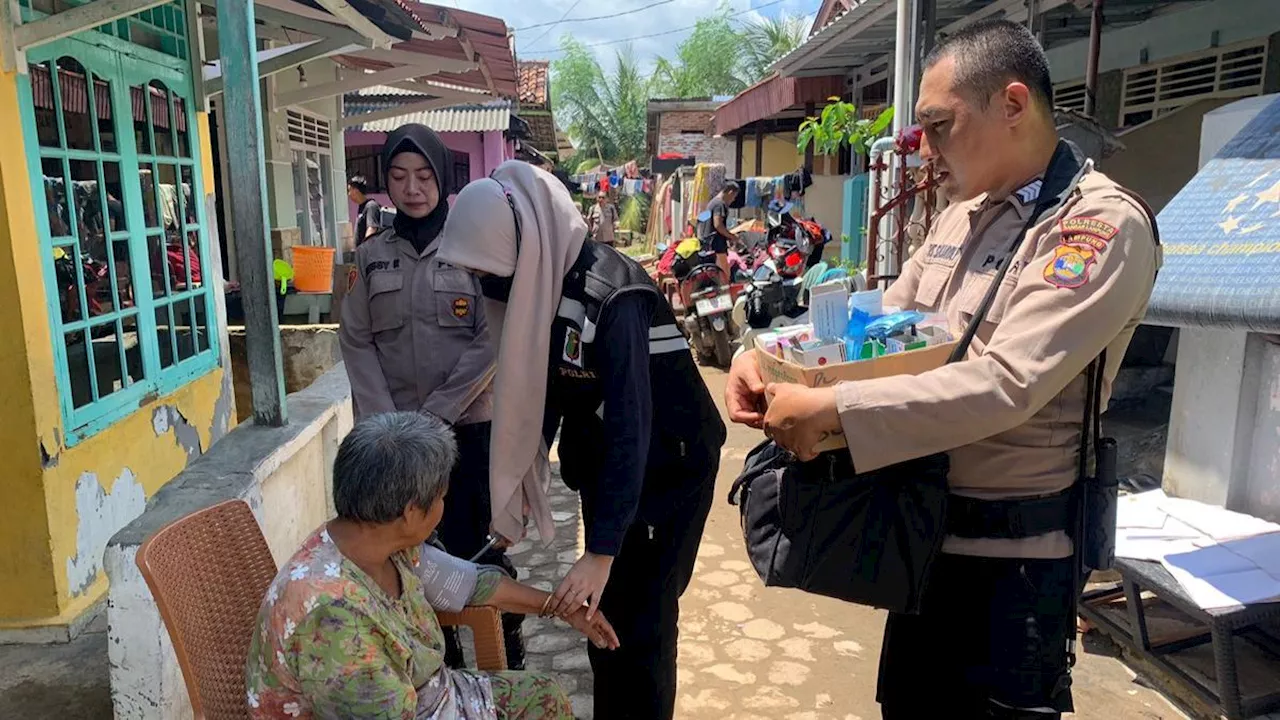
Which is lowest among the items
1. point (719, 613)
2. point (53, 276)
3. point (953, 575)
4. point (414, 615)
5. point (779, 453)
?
point (719, 613)

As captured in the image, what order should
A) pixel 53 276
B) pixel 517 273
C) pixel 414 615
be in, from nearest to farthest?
pixel 414 615 < pixel 517 273 < pixel 53 276

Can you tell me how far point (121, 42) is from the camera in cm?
369

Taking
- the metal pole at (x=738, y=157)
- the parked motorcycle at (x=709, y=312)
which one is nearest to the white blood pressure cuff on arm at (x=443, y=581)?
the parked motorcycle at (x=709, y=312)

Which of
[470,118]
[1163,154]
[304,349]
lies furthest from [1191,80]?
[470,118]

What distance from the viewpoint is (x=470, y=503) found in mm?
2691

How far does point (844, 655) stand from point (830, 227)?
10311 millimetres

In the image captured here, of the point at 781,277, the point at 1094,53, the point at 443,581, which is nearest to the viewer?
the point at 443,581

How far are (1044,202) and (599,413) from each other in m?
1.04

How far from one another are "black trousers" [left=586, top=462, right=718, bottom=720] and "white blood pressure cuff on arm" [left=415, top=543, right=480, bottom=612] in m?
0.37

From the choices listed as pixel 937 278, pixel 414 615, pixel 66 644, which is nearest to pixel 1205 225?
pixel 937 278

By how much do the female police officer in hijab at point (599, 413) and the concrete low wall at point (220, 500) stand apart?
880mm

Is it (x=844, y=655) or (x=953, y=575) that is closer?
(x=953, y=575)

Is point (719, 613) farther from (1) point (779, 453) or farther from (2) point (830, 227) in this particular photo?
(2) point (830, 227)

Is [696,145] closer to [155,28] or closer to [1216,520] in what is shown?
[155,28]
